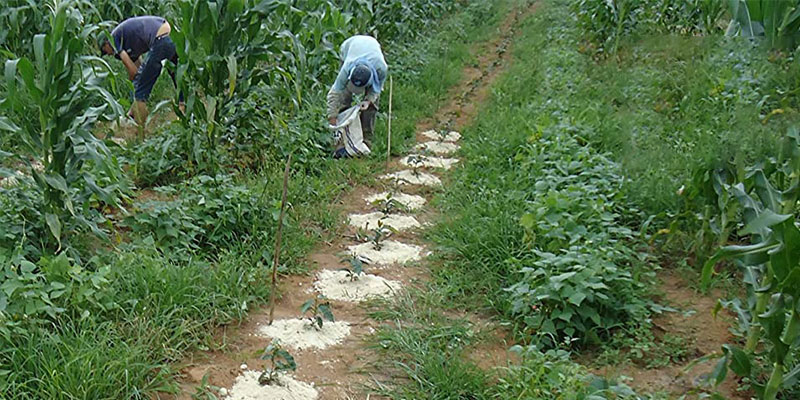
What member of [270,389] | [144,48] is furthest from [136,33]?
[270,389]

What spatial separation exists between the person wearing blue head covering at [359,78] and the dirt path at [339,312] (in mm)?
765

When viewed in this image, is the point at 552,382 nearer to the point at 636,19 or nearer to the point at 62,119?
the point at 62,119

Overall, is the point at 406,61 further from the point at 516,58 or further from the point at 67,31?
the point at 67,31

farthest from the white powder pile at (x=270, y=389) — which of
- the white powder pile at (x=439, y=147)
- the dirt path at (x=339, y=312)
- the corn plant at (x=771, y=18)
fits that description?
the white powder pile at (x=439, y=147)

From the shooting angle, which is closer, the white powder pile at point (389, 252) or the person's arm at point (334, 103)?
the white powder pile at point (389, 252)

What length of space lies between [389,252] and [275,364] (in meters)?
1.59

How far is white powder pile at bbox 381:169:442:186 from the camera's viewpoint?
19.2ft

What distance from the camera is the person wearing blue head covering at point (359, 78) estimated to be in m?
6.41

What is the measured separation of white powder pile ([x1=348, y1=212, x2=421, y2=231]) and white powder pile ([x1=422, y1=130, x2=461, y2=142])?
2.27m

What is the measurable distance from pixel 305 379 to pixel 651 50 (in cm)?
641

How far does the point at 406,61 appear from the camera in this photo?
9.91 meters

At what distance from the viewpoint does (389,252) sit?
4441 mm

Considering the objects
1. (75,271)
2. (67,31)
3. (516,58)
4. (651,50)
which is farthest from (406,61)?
(75,271)

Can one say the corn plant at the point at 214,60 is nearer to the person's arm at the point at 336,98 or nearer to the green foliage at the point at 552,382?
the person's arm at the point at 336,98
